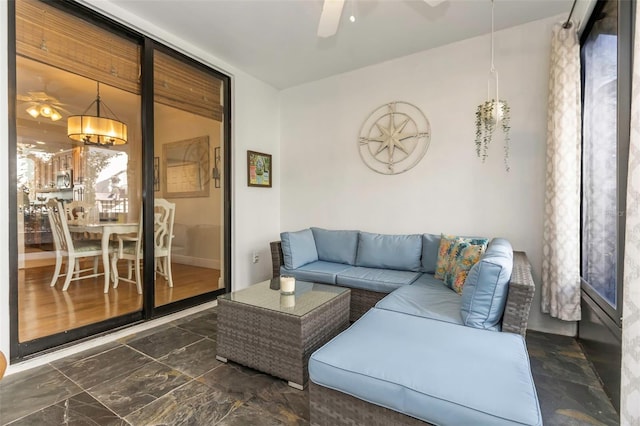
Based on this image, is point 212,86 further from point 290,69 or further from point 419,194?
point 419,194

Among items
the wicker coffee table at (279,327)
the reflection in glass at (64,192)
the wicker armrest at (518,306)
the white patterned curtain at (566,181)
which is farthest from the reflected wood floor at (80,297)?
the white patterned curtain at (566,181)

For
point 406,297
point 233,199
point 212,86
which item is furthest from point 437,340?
point 212,86

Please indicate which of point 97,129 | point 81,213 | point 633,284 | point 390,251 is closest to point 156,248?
point 81,213

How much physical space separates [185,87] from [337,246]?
2.39m

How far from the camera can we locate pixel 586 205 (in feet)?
7.58

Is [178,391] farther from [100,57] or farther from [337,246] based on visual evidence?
[100,57]

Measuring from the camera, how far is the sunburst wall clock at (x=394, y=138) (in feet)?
10.6

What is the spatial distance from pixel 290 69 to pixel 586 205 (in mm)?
3251

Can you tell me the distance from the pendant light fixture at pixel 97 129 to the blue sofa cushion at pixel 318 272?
2.02 m

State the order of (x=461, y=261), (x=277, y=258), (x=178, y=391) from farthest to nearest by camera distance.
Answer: (x=277, y=258)
(x=461, y=261)
(x=178, y=391)

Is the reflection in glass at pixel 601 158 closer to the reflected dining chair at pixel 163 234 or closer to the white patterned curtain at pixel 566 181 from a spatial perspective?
the white patterned curtain at pixel 566 181

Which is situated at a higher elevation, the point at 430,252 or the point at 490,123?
the point at 490,123

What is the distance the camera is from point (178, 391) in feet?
5.75

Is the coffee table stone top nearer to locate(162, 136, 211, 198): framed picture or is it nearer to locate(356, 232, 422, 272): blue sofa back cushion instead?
locate(356, 232, 422, 272): blue sofa back cushion
